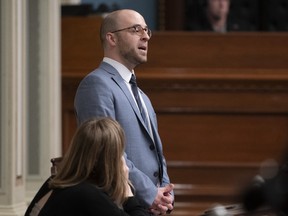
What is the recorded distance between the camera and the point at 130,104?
317cm

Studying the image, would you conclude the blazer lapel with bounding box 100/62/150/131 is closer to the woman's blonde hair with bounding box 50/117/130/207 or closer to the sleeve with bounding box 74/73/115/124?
the sleeve with bounding box 74/73/115/124

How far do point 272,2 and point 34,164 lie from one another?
3812mm

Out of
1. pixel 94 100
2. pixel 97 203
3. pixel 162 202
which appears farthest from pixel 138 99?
pixel 97 203

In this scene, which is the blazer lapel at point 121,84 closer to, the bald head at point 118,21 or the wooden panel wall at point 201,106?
the bald head at point 118,21

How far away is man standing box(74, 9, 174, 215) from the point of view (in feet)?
10.1

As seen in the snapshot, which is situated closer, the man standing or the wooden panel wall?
the man standing

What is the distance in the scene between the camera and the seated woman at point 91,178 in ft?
8.18

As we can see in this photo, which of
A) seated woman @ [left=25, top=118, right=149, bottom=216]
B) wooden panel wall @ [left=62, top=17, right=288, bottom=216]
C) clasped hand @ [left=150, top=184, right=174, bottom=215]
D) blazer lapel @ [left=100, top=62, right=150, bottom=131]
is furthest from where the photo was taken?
wooden panel wall @ [left=62, top=17, right=288, bottom=216]

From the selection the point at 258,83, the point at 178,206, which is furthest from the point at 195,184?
the point at 258,83

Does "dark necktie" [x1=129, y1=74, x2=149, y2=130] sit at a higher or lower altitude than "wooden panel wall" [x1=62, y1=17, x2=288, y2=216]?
higher

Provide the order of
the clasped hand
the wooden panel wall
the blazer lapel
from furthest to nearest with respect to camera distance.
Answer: the wooden panel wall, the blazer lapel, the clasped hand

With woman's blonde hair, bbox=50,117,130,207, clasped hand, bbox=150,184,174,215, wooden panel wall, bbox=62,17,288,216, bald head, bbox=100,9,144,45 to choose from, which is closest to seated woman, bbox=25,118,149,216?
woman's blonde hair, bbox=50,117,130,207

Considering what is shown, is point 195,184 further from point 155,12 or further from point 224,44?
point 155,12

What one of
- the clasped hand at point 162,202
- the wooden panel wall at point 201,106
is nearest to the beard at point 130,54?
the clasped hand at point 162,202
